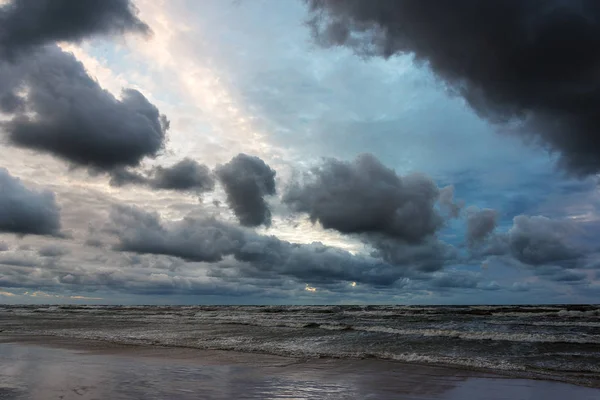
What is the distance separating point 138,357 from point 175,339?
9236 millimetres

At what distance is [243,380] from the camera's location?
12.4 meters

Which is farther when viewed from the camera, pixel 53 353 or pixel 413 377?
pixel 53 353

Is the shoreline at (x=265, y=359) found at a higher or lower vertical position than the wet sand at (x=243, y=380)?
lower

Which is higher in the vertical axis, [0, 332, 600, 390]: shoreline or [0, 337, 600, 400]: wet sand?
[0, 337, 600, 400]: wet sand

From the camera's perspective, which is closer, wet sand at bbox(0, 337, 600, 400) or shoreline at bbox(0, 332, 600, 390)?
wet sand at bbox(0, 337, 600, 400)

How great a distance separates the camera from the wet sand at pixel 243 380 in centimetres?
1021

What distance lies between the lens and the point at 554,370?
1598cm

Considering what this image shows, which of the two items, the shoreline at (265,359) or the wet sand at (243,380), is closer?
the wet sand at (243,380)

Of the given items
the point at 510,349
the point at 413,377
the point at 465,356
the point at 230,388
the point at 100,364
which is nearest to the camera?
the point at 230,388

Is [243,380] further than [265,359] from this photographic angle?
No

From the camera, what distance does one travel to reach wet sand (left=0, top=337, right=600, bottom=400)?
1021cm

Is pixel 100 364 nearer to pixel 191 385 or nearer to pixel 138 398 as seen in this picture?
pixel 191 385

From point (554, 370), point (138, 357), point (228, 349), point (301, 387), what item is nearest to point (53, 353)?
point (138, 357)

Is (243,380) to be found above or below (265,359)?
→ above
